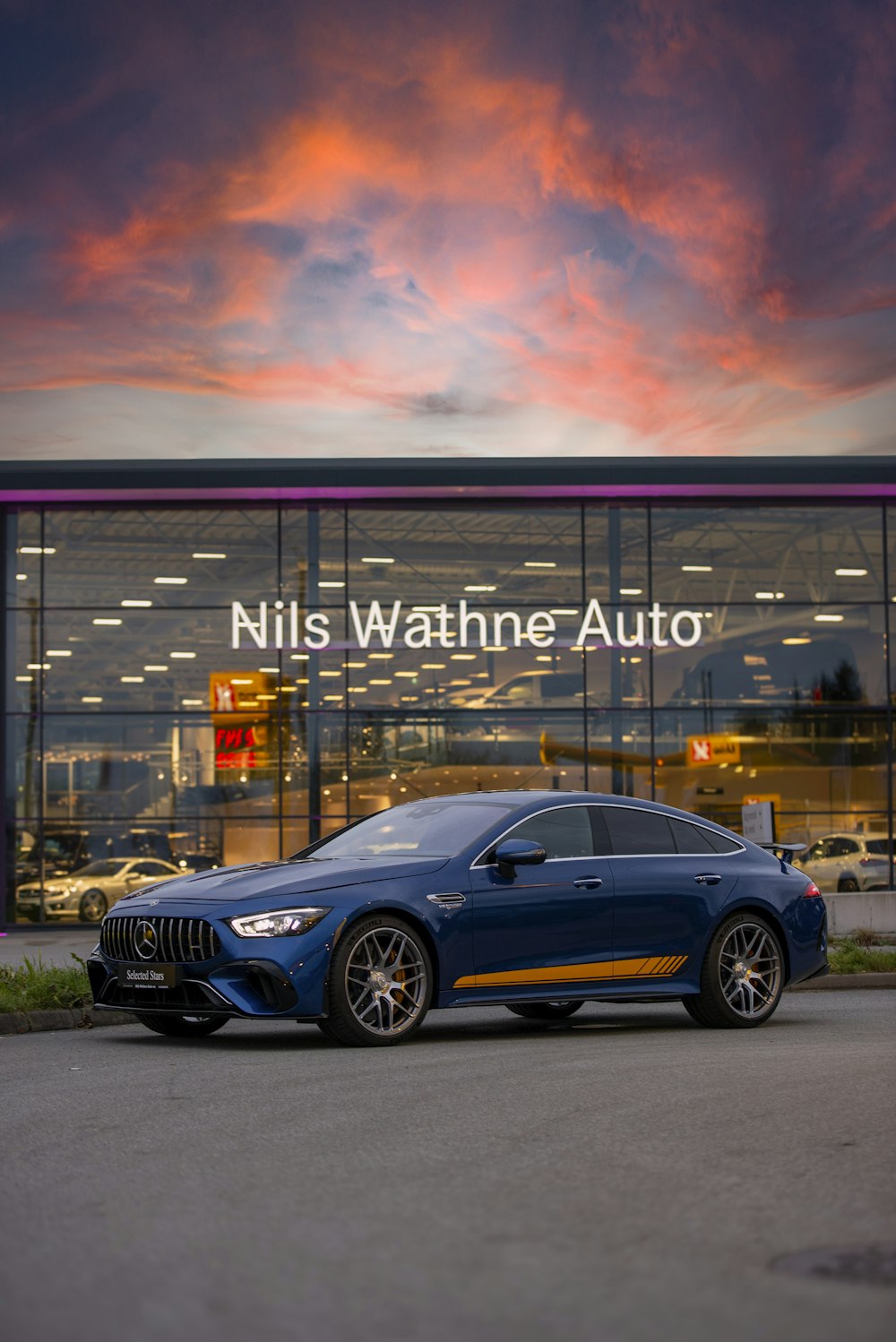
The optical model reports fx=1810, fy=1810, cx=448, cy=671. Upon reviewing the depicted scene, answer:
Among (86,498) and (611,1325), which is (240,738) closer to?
(86,498)

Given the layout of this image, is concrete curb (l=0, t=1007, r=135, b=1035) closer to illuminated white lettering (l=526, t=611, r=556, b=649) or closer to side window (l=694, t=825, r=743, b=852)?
side window (l=694, t=825, r=743, b=852)

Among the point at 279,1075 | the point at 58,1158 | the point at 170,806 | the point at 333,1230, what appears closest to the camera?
the point at 333,1230

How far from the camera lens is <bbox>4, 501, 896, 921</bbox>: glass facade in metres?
31.9

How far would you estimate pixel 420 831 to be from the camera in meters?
11.2

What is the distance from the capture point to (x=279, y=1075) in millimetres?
8672

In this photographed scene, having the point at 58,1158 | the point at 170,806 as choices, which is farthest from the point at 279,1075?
the point at 170,806

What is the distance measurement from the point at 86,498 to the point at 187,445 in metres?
2.47

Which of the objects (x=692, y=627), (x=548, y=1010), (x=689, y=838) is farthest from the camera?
(x=692, y=627)

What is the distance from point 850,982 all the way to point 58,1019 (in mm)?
7225

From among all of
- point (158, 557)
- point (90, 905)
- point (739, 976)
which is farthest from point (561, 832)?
point (158, 557)

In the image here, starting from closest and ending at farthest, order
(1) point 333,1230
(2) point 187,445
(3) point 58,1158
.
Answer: (1) point 333,1230 < (3) point 58,1158 < (2) point 187,445

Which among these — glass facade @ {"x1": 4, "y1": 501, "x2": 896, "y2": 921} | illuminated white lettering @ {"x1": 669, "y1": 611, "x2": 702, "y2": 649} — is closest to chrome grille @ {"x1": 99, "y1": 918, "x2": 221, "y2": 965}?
glass facade @ {"x1": 4, "y1": 501, "x2": 896, "y2": 921}

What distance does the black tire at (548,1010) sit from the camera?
12.4 meters

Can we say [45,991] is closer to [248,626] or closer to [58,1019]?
[58,1019]
